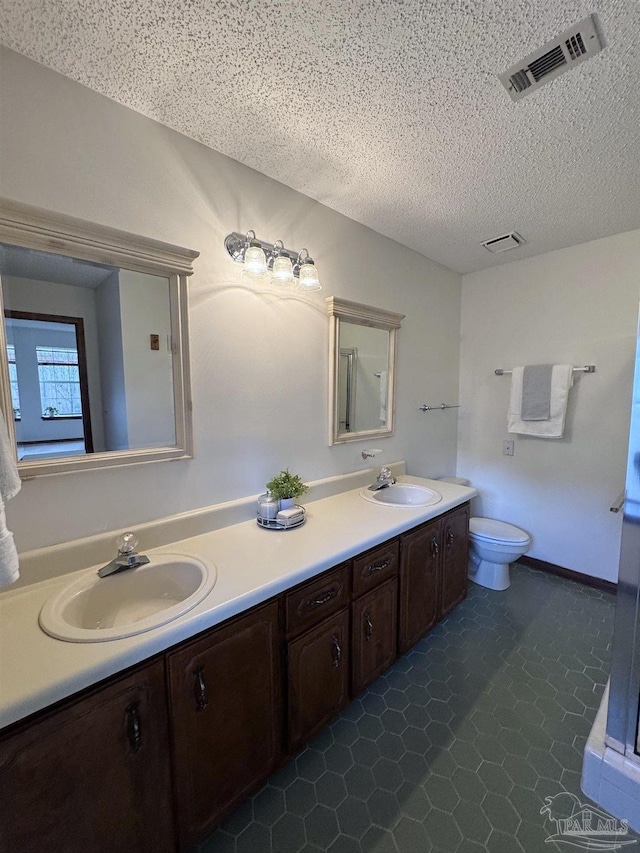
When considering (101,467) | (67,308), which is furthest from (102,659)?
(67,308)

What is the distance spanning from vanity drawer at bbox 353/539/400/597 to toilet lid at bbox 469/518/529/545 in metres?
1.04

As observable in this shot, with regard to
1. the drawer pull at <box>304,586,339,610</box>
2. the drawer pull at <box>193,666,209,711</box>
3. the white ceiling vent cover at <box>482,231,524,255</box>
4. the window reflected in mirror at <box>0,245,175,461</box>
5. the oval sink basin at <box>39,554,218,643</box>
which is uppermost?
the white ceiling vent cover at <box>482,231,524,255</box>

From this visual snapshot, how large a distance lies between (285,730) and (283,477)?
92cm

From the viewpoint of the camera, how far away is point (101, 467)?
1.20m

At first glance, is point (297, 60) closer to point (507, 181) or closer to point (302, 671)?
point (507, 181)

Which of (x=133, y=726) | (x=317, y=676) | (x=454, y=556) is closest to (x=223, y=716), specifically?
(x=133, y=726)

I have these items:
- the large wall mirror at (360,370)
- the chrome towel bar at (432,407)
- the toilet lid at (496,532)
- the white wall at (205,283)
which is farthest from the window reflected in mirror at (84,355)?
the toilet lid at (496,532)

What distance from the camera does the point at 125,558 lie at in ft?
3.76

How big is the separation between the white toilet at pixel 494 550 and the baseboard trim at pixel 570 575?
0.36m

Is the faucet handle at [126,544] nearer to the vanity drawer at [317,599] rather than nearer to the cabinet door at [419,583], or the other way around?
the vanity drawer at [317,599]

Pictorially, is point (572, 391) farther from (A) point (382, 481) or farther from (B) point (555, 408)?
(A) point (382, 481)

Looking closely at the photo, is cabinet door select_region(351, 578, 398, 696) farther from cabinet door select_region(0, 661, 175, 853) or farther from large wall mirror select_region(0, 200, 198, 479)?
large wall mirror select_region(0, 200, 198, 479)

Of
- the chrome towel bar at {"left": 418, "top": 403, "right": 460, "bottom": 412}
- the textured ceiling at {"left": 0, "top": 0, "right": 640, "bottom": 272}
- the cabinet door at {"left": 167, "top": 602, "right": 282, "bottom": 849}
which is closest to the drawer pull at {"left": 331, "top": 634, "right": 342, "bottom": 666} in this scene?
the cabinet door at {"left": 167, "top": 602, "right": 282, "bottom": 849}

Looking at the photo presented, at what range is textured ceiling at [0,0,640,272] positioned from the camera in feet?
3.04
